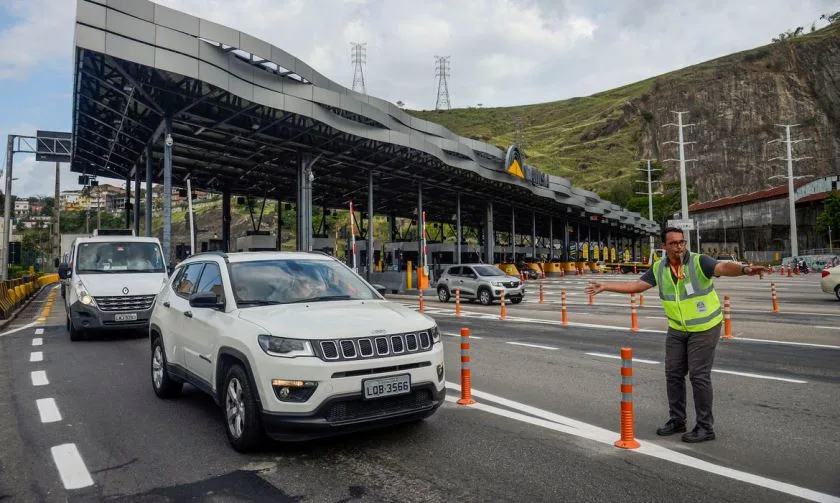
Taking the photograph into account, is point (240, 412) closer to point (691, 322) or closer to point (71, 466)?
point (71, 466)

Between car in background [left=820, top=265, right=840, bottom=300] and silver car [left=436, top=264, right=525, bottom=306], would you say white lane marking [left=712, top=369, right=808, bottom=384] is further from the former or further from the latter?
car in background [left=820, top=265, right=840, bottom=300]

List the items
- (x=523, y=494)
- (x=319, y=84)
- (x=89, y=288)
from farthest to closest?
(x=319, y=84), (x=89, y=288), (x=523, y=494)

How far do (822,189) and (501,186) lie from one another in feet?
195

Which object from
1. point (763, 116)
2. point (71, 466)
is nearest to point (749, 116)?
point (763, 116)

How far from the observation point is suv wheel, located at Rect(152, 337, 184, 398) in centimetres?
699

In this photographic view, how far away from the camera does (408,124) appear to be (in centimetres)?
3522

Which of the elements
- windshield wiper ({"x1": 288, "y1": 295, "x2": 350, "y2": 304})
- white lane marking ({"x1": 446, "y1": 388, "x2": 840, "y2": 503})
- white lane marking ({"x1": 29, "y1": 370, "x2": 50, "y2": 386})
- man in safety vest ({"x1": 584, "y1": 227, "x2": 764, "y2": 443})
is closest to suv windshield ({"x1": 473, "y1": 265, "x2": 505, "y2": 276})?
white lane marking ({"x1": 446, "y1": 388, "x2": 840, "y2": 503})

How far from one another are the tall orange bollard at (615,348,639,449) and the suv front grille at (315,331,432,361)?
5.45 ft

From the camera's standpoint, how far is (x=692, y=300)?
17.0 feet

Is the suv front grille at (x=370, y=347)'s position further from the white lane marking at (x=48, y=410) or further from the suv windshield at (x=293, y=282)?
the white lane marking at (x=48, y=410)

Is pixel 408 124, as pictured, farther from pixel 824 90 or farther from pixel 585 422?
pixel 824 90

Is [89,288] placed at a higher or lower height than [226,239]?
lower

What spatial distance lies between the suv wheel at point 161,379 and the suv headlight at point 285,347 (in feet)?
9.32

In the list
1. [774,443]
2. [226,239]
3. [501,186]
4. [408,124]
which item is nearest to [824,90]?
[501,186]
